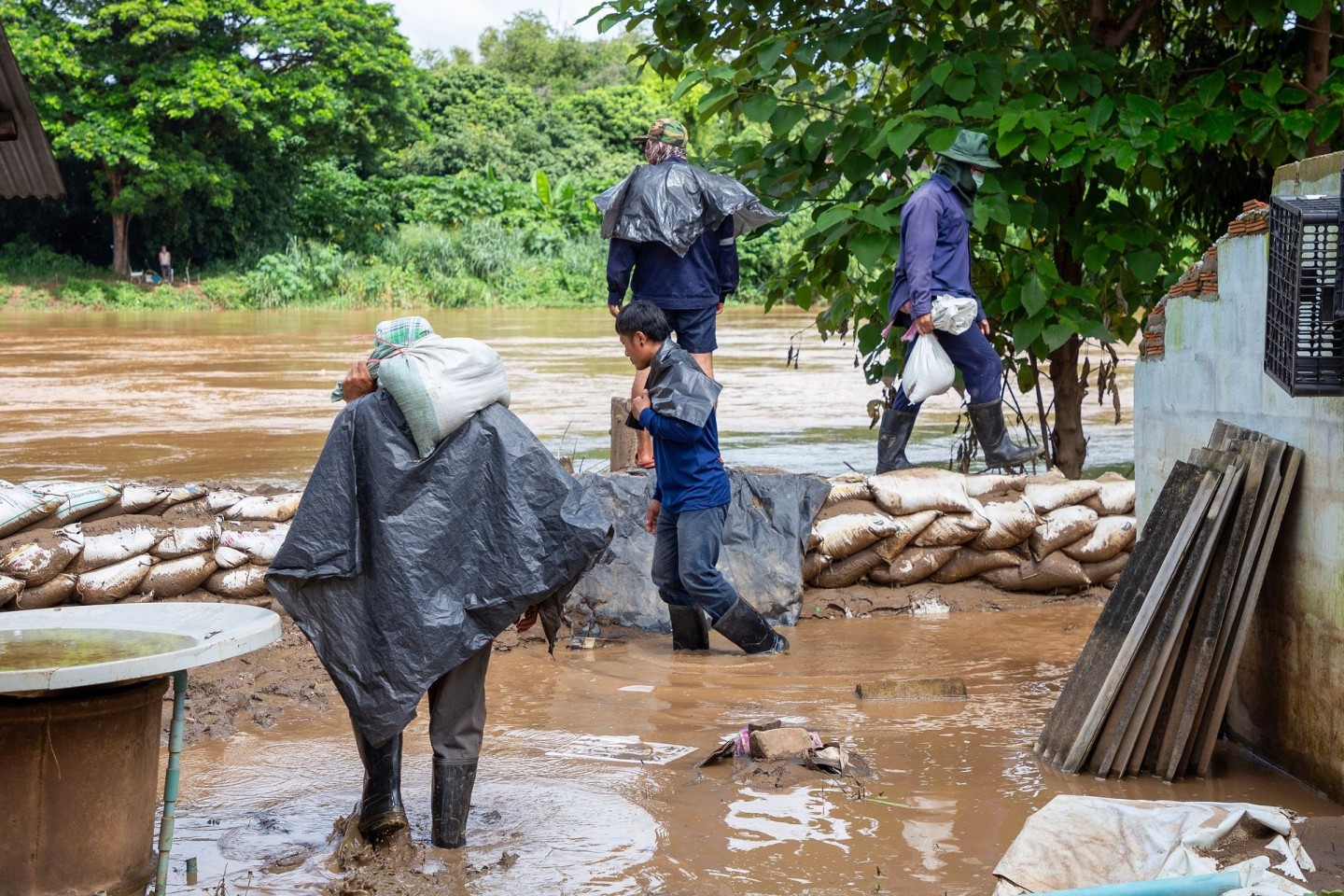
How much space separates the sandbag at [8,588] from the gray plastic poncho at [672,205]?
10.1 feet

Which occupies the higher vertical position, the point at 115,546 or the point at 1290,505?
the point at 1290,505

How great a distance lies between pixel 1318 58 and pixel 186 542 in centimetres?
621

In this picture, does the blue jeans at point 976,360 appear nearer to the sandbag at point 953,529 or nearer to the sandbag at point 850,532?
the sandbag at point 953,529

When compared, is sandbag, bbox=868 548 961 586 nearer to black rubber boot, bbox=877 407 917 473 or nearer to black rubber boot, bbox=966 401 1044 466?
black rubber boot, bbox=966 401 1044 466

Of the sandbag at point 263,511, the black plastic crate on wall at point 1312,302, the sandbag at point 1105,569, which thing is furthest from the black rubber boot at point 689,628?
the black plastic crate on wall at point 1312,302

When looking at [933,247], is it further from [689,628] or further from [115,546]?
[115,546]

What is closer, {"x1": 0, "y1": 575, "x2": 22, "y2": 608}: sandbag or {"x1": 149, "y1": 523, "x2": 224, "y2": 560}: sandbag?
{"x1": 0, "y1": 575, "x2": 22, "y2": 608}: sandbag

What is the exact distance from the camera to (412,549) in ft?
12.4

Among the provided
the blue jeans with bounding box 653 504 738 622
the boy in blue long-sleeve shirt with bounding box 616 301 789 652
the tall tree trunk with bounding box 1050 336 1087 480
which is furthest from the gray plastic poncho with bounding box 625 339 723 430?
the tall tree trunk with bounding box 1050 336 1087 480

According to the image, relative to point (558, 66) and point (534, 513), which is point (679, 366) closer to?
point (534, 513)

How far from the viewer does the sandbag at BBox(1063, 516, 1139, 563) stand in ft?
22.1

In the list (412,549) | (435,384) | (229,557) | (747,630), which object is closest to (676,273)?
(747,630)

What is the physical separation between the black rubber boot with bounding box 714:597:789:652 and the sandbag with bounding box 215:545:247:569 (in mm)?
2067

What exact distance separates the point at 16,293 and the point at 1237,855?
28.5m
